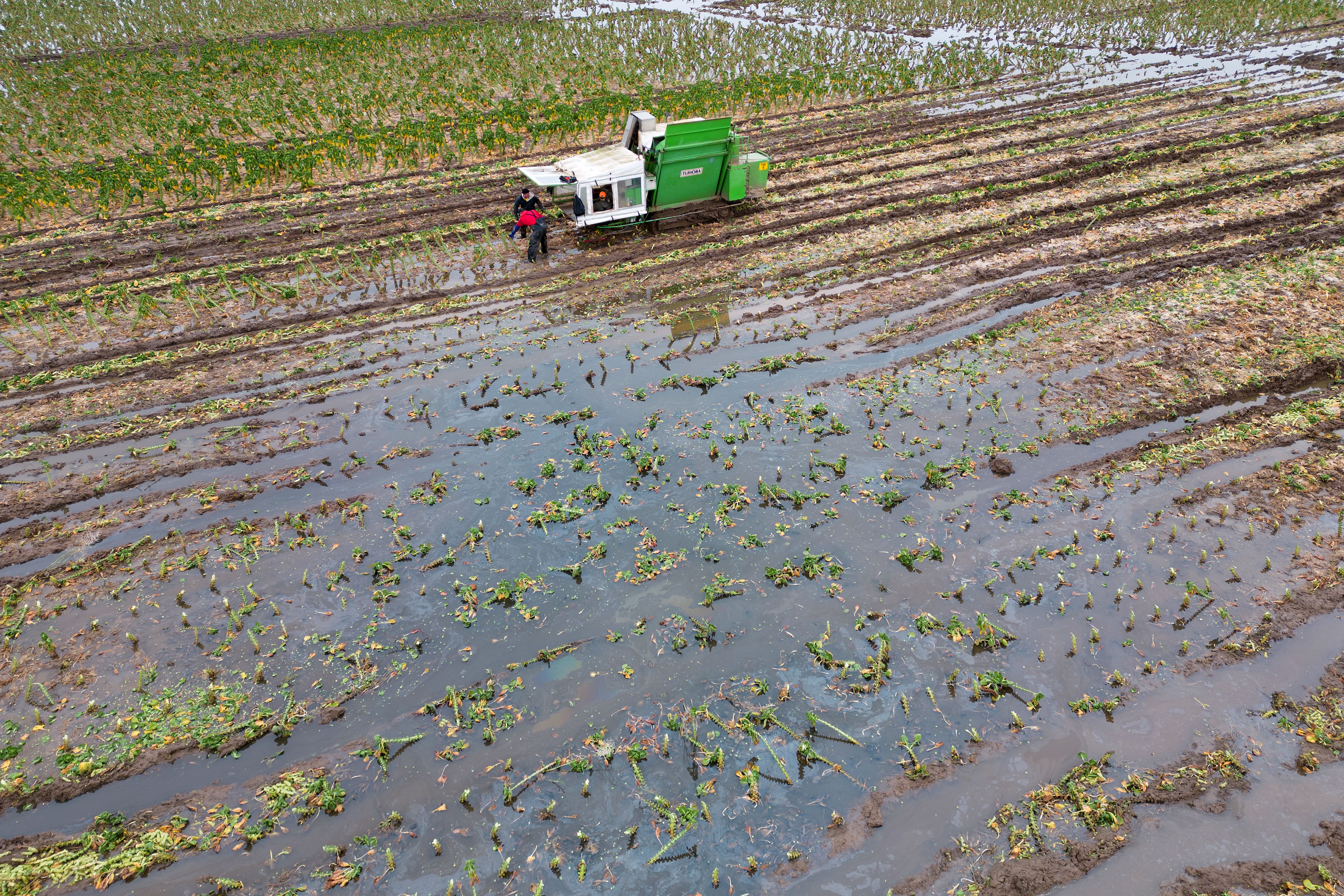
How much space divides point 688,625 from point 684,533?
1.50 metres

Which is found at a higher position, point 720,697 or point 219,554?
point 219,554

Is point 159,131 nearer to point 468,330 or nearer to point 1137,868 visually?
point 468,330

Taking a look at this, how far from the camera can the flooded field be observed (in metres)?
6.32

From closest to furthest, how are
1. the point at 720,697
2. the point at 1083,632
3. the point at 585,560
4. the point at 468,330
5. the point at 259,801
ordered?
the point at 259,801 < the point at 720,697 < the point at 1083,632 < the point at 585,560 < the point at 468,330

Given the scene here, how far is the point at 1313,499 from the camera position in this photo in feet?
30.2

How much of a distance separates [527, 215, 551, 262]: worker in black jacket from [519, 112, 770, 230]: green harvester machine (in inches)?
34.4

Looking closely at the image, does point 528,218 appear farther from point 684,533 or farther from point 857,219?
point 684,533

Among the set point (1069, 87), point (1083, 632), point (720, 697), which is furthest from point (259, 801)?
point (1069, 87)

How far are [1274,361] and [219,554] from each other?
1662cm

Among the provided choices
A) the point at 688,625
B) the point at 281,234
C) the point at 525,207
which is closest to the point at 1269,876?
the point at 688,625

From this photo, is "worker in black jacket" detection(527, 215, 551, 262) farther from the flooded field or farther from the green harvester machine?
the green harvester machine

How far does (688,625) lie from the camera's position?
811 cm

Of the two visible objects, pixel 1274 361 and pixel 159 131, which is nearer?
pixel 1274 361

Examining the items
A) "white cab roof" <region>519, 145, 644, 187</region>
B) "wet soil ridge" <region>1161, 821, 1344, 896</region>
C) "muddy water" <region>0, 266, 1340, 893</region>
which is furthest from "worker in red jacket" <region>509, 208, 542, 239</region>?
"wet soil ridge" <region>1161, 821, 1344, 896</region>
